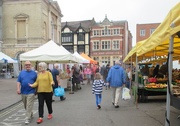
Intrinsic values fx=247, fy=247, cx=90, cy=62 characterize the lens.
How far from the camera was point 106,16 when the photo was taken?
66.2 m

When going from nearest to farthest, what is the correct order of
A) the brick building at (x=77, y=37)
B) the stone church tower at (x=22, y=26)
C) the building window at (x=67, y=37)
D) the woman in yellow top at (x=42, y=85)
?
the woman in yellow top at (x=42, y=85)
the stone church tower at (x=22, y=26)
the brick building at (x=77, y=37)
the building window at (x=67, y=37)

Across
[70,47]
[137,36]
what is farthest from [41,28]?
[137,36]

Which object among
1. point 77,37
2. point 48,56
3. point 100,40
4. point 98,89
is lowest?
point 98,89

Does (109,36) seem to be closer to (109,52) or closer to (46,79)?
(109,52)

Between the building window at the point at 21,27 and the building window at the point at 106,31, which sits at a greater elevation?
the building window at the point at 106,31

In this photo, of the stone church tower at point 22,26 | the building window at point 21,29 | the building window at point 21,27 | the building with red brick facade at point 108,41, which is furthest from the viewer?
the building with red brick facade at point 108,41

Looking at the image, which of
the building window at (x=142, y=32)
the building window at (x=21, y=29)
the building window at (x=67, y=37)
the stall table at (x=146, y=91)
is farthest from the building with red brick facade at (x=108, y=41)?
the stall table at (x=146, y=91)

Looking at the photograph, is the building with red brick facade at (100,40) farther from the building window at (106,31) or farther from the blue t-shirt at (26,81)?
the blue t-shirt at (26,81)

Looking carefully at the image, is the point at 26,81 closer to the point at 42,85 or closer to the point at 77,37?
the point at 42,85

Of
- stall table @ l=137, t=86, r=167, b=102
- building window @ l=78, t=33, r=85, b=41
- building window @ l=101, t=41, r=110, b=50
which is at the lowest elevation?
stall table @ l=137, t=86, r=167, b=102

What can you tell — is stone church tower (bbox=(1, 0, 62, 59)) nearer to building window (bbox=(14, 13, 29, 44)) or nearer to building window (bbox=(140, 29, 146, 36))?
building window (bbox=(14, 13, 29, 44))

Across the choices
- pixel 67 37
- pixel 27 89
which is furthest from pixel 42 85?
pixel 67 37

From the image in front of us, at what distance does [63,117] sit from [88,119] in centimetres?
92

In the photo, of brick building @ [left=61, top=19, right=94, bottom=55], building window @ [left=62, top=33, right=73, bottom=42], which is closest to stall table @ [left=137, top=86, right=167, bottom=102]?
brick building @ [left=61, top=19, right=94, bottom=55]
